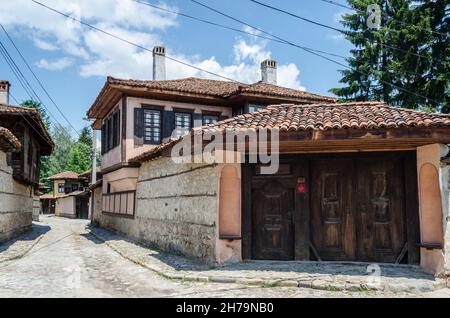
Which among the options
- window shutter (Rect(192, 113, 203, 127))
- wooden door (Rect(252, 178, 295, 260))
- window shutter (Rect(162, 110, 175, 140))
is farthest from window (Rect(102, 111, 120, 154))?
wooden door (Rect(252, 178, 295, 260))

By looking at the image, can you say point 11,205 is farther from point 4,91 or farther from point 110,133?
point 4,91

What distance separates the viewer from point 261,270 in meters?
7.73

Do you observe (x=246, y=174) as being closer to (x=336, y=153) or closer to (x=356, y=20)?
(x=336, y=153)

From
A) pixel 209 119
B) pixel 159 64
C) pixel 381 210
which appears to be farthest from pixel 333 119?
pixel 159 64

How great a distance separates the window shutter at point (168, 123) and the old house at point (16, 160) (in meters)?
4.79

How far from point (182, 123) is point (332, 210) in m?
8.13

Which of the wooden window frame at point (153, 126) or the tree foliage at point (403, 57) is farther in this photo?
the tree foliage at point (403, 57)

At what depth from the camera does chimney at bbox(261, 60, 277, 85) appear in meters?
20.5

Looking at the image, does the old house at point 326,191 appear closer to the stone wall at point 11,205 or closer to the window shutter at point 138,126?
the window shutter at point 138,126

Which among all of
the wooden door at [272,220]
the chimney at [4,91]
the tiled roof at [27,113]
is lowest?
the wooden door at [272,220]

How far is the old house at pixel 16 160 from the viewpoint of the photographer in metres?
12.4

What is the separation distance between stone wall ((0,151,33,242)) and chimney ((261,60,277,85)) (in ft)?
39.7

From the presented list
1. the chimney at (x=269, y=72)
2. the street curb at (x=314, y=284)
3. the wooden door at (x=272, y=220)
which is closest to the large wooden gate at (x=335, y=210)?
the wooden door at (x=272, y=220)

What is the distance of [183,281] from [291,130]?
3.29 m
